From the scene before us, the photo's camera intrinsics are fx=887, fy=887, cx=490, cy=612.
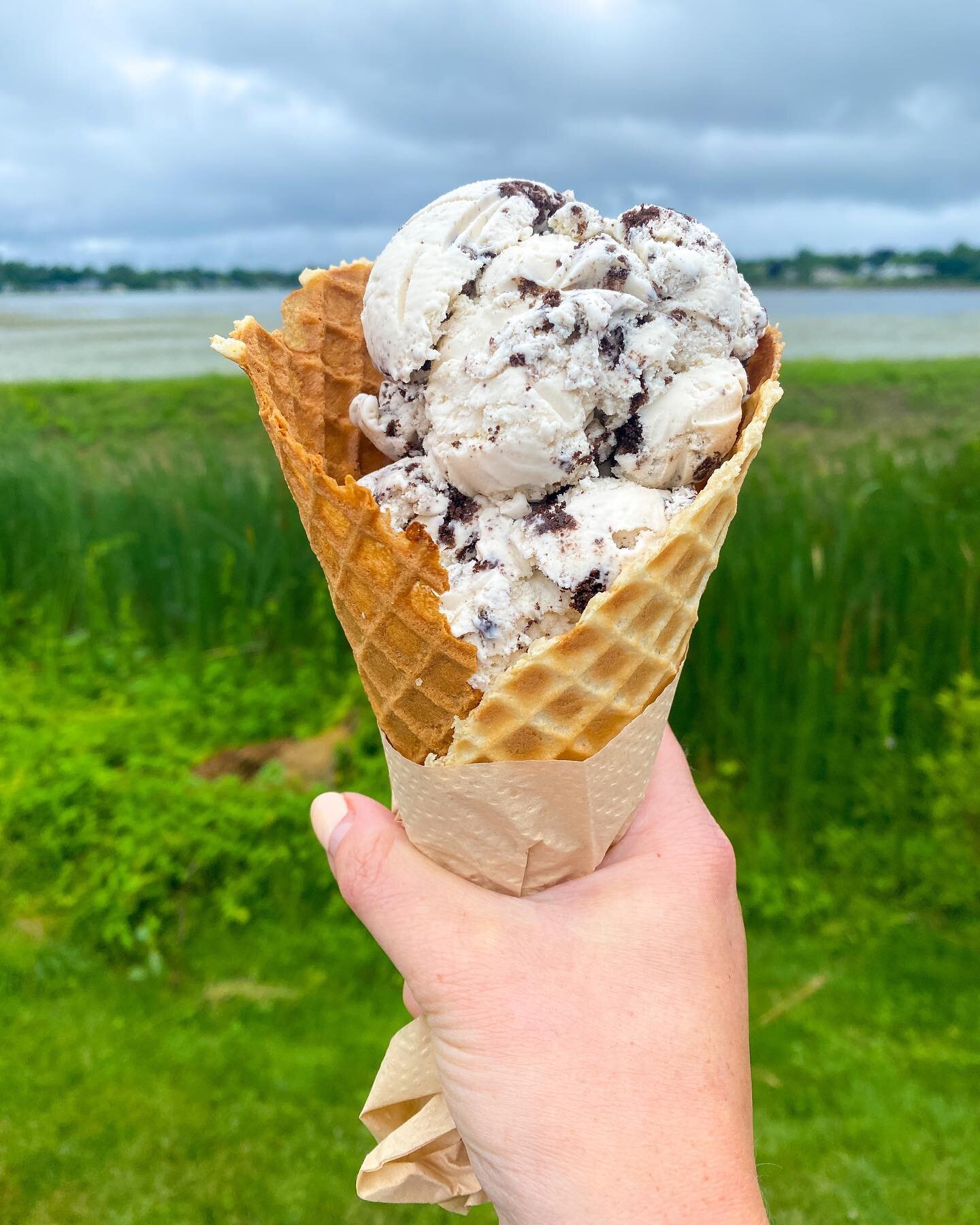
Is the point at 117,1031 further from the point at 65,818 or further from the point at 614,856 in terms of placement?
the point at 614,856

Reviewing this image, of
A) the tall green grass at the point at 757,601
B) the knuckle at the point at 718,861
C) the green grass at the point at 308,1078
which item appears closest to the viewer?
the knuckle at the point at 718,861

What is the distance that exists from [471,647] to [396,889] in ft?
1.54

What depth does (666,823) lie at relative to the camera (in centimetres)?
173

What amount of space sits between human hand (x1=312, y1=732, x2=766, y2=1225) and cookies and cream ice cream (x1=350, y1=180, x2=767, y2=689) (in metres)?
0.43

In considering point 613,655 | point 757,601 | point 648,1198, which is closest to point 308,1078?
point 648,1198

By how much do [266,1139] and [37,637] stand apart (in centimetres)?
313

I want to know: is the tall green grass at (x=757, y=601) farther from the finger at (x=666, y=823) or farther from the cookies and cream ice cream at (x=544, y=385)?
the cookies and cream ice cream at (x=544, y=385)

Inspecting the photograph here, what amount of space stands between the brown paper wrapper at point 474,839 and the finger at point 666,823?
31mm

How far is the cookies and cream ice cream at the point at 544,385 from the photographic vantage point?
4.52ft

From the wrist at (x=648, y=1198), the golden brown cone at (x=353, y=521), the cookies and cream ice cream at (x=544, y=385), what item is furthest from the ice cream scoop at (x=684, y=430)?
the wrist at (x=648, y=1198)

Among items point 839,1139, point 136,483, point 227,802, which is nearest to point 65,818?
point 227,802

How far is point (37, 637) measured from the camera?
474 centimetres

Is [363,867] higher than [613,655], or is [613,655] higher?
[613,655]

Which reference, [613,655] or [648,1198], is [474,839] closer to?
[613,655]
